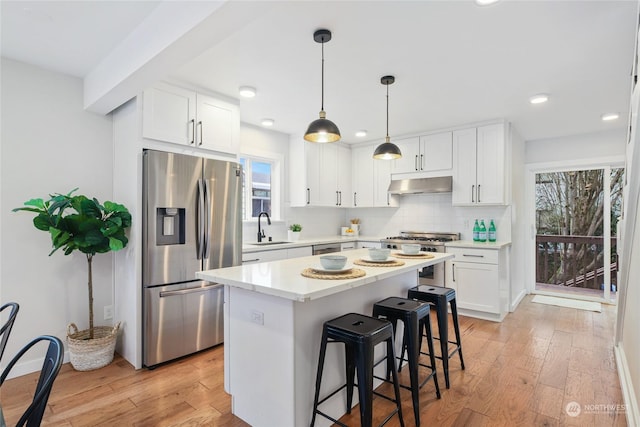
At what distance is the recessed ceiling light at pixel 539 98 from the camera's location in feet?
10.7

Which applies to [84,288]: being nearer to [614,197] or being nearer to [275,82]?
[275,82]

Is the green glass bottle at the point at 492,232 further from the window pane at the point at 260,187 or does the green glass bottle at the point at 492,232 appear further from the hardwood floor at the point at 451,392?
the window pane at the point at 260,187

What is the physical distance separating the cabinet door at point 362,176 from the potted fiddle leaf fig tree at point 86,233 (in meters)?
3.50

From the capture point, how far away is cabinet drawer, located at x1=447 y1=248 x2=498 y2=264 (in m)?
3.89

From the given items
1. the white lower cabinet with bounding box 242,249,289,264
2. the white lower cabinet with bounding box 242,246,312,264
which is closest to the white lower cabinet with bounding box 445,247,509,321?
the white lower cabinet with bounding box 242,246,312,264

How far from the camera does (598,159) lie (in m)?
4.60

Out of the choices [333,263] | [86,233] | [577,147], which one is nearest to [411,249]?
[333,263]

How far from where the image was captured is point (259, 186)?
14.9 feet

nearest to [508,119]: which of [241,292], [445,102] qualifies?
[445,102]

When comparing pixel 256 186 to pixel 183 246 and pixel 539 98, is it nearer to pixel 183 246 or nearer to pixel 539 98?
pixel 183 246

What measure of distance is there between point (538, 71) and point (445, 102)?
90 centimetres

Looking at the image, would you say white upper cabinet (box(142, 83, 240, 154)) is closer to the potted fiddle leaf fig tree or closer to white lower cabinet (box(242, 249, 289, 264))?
the potted fiddle leaf fig tree

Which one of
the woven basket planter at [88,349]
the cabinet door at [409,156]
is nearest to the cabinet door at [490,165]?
the cabinet door at [409,156]

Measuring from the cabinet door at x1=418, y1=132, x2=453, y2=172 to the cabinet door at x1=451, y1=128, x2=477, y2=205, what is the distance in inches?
3.0
